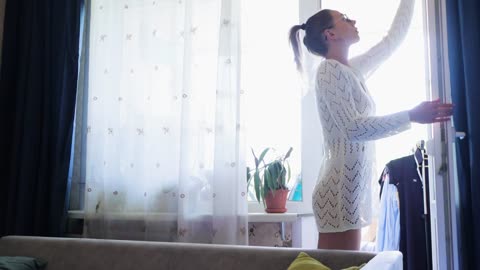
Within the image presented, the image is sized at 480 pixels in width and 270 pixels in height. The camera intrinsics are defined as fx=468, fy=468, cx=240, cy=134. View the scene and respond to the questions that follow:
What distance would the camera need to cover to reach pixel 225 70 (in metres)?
2.37

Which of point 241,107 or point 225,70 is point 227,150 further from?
point 225,70

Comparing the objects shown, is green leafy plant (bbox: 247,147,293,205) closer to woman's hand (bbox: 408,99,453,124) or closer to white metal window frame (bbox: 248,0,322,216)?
white metal window frame (bbox: 248,0,322,216)

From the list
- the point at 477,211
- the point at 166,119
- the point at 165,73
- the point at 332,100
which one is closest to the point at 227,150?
the point at 166,119

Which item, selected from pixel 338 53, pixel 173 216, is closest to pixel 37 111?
pixel 173 216

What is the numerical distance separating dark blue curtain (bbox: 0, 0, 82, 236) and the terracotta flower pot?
113 cm

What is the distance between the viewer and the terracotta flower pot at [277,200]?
2.32m

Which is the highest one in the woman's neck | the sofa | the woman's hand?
the woman's neck

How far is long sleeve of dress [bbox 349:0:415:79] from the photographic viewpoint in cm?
185

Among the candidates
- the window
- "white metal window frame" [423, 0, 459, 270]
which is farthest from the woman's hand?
the window

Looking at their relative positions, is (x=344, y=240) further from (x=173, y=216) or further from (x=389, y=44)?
(x=173, y=216)

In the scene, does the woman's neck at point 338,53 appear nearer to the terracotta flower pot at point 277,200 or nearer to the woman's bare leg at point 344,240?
the woman's bare leg at point 344,240

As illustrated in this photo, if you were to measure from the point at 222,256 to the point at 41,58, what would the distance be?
5.52 ft

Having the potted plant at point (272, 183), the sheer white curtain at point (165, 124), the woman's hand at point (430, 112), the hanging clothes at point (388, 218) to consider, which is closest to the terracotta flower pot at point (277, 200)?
the potted plant at point (272, 183)

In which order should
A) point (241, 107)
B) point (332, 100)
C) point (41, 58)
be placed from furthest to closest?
point (41, 58) < point (241, 107) < point (332, 100)
